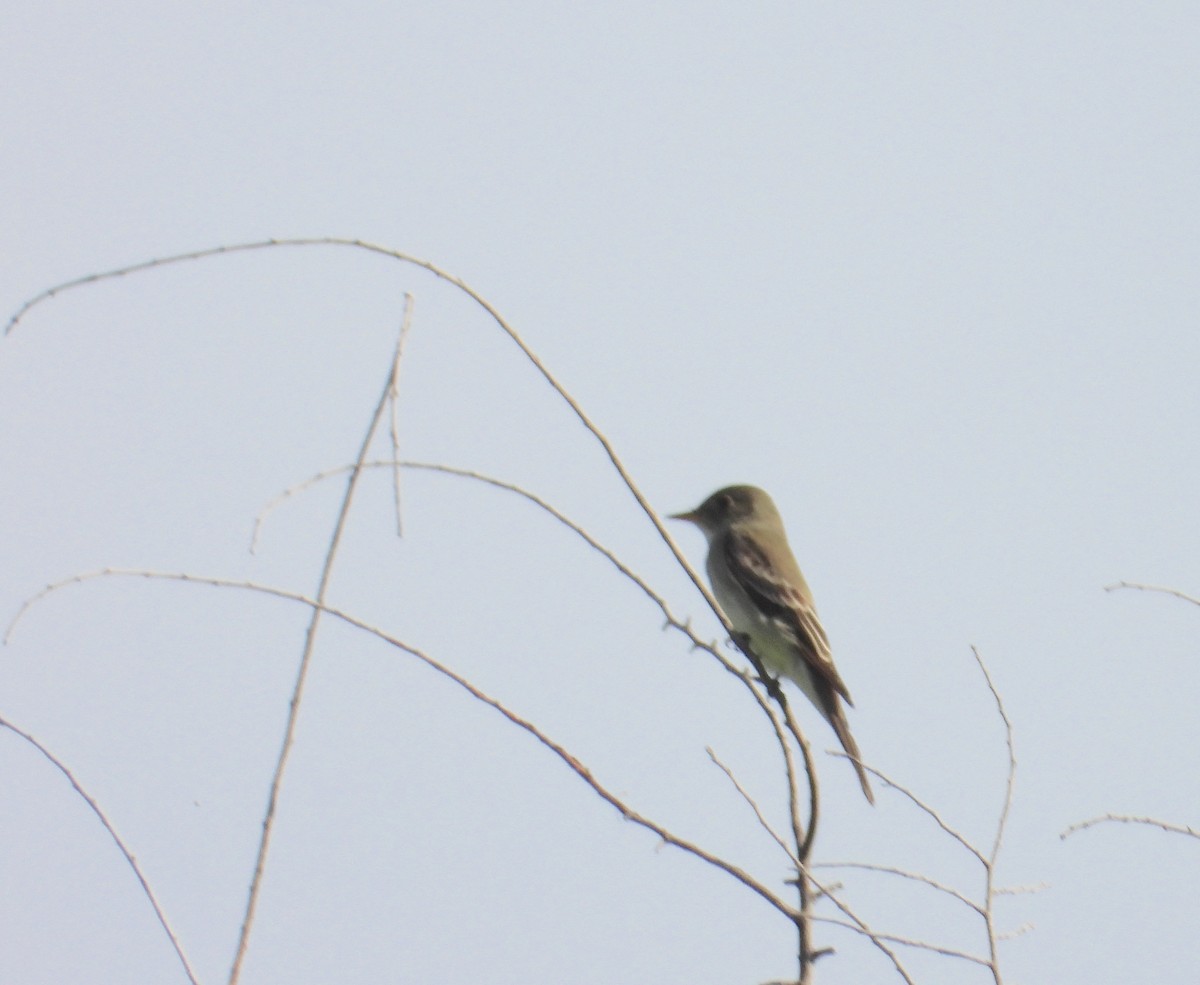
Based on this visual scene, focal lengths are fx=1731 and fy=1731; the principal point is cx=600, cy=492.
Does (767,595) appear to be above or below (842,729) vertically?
above

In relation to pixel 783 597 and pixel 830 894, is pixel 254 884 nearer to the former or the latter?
pixel 830 894

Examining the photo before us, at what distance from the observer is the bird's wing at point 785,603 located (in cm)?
834

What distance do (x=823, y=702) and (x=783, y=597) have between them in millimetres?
658

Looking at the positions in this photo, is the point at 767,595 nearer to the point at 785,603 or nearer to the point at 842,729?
the point at 785,603

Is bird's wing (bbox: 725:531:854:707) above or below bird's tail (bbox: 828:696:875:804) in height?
above

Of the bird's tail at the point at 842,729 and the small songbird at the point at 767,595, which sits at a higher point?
the small songbird at the point at 767,595

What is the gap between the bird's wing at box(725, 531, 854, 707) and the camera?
834 cm

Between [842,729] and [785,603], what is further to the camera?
[785,603]

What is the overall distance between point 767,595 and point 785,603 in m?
0.13

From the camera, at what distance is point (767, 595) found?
876cm

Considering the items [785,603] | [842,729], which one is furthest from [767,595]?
[842,729]

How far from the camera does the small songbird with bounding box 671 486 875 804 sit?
27.2 ft

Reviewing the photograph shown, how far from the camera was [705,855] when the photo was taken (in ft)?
12.5

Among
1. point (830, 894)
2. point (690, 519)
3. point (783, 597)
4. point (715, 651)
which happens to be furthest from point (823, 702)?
point (830, 894)
